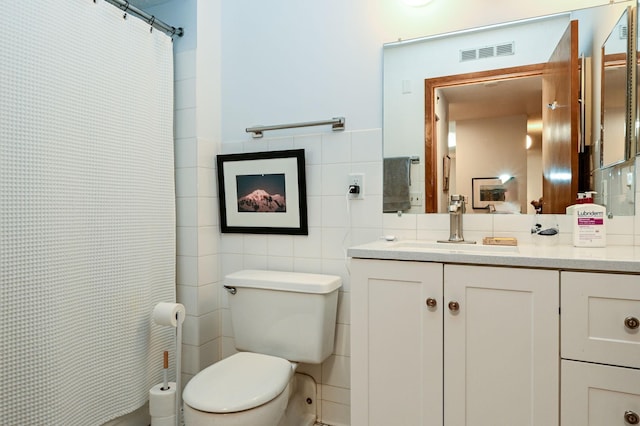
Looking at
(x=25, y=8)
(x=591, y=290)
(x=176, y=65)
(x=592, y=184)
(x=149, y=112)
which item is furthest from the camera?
(x=176, y=65)

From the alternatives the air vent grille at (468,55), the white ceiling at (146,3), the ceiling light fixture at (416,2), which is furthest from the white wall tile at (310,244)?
the white ceiling at (146,3)

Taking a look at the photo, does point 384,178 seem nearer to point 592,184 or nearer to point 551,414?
point 592,184

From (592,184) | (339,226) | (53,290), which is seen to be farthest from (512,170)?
(53,290)

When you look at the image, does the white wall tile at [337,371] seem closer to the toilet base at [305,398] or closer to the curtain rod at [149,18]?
the toilet base at [305,398]

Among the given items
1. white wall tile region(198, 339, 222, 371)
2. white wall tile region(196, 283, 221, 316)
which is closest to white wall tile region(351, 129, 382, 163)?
white wall tile region(196, 283, 221, 316)

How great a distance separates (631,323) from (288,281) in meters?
1.17

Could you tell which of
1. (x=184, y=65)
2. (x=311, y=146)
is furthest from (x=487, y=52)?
(x=184, y=65)

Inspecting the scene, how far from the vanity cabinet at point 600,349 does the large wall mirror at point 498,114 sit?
534 mm

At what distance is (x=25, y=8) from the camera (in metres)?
1.33

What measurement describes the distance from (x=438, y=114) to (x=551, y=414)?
1.17 m

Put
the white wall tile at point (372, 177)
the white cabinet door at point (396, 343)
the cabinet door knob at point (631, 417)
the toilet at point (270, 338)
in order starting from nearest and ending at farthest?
the cabinet door knob at point (631, 417) → the white cabinet door at point (396, 343) → the toilet at point (270, 338) → the white wall tile at point (372, 177)

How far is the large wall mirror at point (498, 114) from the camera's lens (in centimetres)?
145

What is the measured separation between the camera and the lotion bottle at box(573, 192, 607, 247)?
1.31 meters

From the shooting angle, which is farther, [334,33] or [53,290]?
[334,33]
